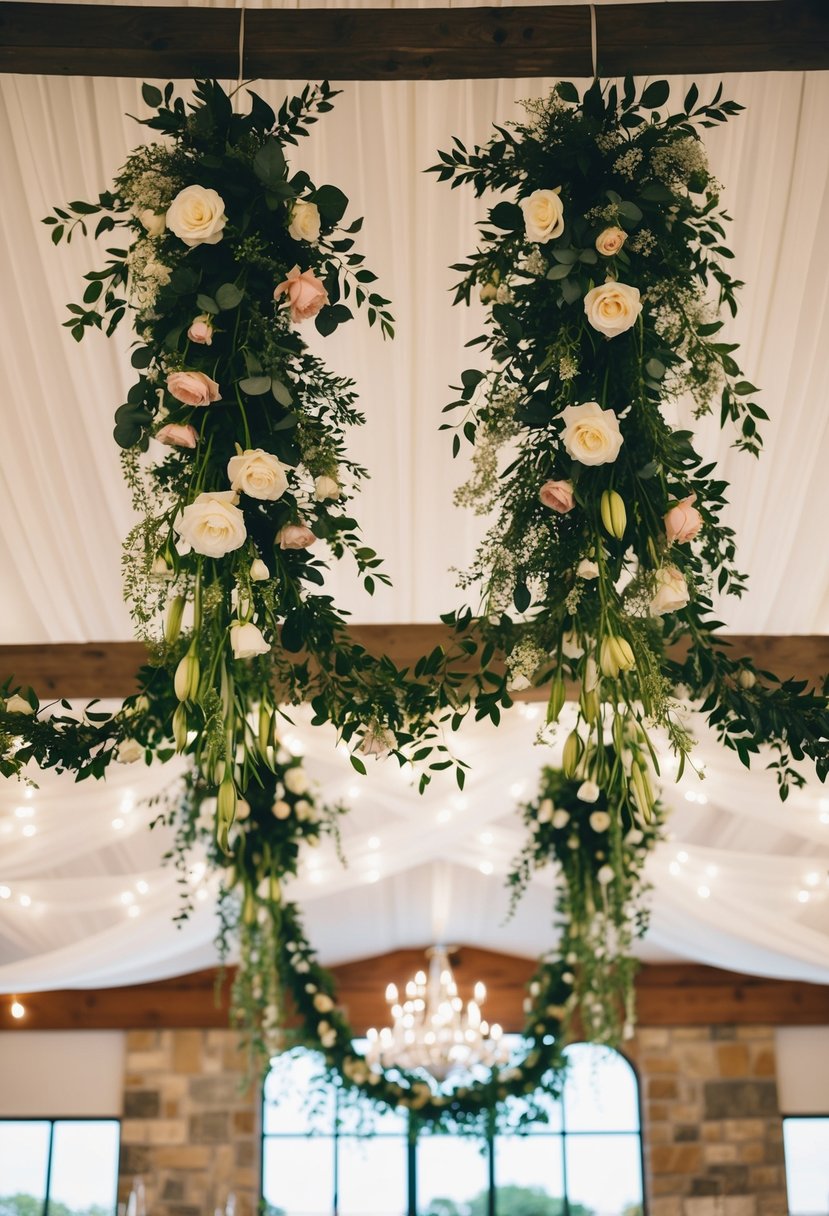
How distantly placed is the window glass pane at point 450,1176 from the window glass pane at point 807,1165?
2021 mm

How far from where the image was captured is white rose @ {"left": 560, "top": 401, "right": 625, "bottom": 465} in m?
1.96

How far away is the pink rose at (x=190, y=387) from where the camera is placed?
6.56 feet

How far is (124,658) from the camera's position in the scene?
464 centimetres

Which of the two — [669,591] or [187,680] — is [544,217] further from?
[187,680]

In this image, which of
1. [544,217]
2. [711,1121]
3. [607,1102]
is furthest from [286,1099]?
[544,217]

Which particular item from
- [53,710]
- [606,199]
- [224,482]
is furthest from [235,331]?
[53,710]

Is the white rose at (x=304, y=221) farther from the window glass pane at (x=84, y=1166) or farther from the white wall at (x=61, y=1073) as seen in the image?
the window glass pane at (x=84, y=1166)

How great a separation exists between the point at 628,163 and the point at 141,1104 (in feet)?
25.1

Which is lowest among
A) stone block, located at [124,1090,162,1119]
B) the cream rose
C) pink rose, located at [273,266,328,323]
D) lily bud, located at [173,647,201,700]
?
stone block, located at [124,1090,162,1119]

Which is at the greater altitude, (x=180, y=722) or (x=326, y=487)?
(x=326, y=487)

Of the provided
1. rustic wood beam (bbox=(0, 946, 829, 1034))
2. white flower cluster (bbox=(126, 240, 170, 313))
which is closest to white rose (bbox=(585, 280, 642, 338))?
white flower cluster (bbox=(126, 240, 170, 313))

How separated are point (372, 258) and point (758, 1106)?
6.73m

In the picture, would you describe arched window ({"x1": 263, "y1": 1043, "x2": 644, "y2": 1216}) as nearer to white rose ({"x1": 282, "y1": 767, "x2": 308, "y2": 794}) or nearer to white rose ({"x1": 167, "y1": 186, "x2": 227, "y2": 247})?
white rose ({"x1": 282, "y1": 767, "x2": 308, "y2": 794})

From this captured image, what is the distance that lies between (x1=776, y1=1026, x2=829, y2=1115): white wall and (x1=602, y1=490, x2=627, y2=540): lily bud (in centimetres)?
737
